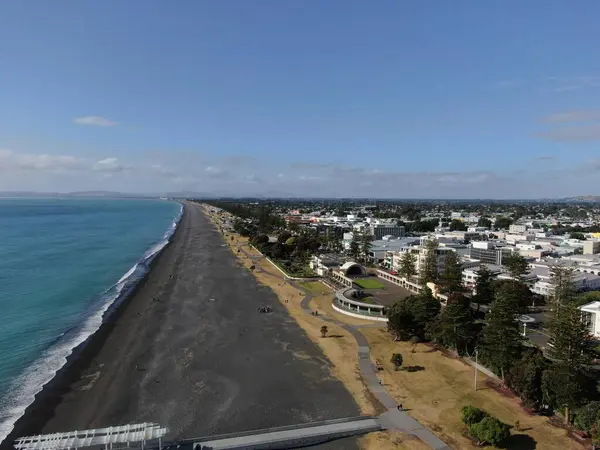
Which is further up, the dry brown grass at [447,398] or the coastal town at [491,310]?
the coastal town at [491,310]

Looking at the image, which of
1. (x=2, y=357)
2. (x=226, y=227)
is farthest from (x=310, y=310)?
(x=226, y=227)

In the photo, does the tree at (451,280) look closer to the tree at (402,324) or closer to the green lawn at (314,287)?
the tree at (402,324)

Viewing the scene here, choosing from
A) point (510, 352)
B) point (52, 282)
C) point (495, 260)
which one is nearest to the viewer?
point (510, 352)

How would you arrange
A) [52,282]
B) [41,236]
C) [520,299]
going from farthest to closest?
[41,236] < [52,282] < [520,299]

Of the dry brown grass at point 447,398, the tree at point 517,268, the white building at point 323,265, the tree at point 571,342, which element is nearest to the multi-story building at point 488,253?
the tree at point 517,268

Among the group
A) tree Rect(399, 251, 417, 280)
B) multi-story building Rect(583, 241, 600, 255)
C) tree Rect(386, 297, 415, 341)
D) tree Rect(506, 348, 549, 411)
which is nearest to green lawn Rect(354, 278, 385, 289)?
tree Rect(399, 251, 417, 280)

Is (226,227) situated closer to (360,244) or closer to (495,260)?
(360,244)

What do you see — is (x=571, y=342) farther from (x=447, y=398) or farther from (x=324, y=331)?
(x=324, y=331)
